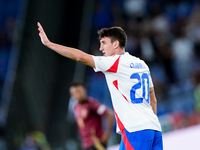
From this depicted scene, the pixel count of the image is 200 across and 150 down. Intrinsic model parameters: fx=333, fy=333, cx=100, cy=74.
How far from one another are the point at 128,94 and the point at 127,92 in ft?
0.06

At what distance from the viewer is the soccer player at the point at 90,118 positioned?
4.78m

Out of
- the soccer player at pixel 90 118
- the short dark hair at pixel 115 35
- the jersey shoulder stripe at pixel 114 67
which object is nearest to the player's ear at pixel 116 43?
the short dark hair at pixel 115 35

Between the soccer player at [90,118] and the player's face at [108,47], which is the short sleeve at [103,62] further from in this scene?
the soccer player at [90,118]

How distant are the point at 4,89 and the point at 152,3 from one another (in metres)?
4.63

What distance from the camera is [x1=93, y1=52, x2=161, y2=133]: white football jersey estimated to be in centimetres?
254

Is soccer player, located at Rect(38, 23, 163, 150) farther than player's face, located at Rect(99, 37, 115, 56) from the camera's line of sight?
No

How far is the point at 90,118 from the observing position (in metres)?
4.88

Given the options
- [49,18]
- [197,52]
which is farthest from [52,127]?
[197,52]

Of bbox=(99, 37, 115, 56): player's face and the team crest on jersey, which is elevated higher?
bbox=(99, 37, 115, 56): player's face

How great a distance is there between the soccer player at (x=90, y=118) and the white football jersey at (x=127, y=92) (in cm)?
220

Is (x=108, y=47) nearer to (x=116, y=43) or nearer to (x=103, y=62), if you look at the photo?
(x=116, y=43)

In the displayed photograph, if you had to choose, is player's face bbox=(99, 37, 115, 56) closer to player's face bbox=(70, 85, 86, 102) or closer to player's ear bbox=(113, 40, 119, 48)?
player's ear bbox=(113, 40, 119, 48)

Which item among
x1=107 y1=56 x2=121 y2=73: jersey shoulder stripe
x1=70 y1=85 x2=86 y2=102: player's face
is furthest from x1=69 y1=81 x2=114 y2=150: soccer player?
x1=107 y1=56 x2=121 y2=73: jersey shoulder stripe

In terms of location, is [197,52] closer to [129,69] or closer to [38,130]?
[38,130]
